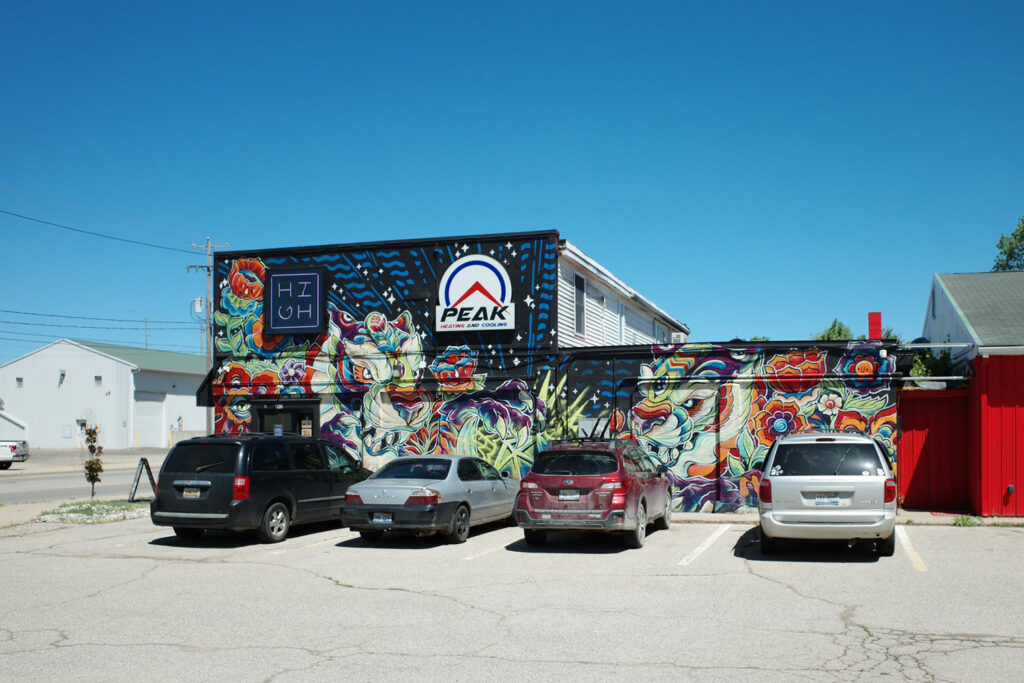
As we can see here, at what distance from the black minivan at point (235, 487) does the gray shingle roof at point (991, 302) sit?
12907 millimetres

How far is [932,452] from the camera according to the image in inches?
738

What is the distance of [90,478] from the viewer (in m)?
21.4

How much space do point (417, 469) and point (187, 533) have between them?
4206 mm

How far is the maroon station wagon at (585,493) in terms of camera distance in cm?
1336

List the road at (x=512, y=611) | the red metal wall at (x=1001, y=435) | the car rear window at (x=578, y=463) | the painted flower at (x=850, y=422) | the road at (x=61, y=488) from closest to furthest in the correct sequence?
the road at (x=512, y=611), the car rear window at (x=578, y=463), the red metal wall at (x=1001, y=435), the painted flower at (x=850, y=422), the road at (x=61, y=488)

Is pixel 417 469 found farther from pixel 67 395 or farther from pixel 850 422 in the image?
pixel 67 395

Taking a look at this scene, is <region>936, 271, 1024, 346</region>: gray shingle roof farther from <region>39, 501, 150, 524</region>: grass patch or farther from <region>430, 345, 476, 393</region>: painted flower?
<region>39, 501, 150, 524</region>: grass patch

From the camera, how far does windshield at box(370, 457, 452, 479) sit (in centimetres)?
1482

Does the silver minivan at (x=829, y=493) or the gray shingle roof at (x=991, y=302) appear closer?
the silver minivan at (x=829, y=493)

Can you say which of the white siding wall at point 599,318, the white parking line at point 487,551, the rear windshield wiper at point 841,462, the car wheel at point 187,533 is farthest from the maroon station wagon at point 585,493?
the white siding wall at point 599,318

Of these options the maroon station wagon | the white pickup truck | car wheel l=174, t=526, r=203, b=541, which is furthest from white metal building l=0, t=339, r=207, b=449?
the maroon station wagon

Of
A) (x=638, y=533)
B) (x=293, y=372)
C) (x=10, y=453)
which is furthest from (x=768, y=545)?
(x=10, y=453)

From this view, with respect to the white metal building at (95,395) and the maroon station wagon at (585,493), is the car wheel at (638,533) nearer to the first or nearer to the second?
the maroon station wagon at (585,493)

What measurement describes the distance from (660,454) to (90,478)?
13398mm
